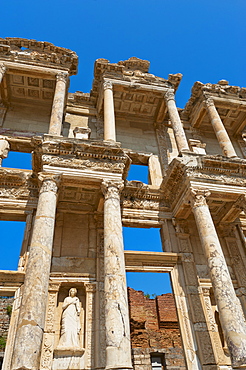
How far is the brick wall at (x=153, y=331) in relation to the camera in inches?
696

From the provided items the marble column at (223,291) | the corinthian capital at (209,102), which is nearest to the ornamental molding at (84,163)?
the marble column at (223,291)

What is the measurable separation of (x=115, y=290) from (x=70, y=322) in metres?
2.67

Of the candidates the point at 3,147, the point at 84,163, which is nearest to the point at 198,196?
the point at 84,163

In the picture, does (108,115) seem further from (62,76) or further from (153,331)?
(153,331)

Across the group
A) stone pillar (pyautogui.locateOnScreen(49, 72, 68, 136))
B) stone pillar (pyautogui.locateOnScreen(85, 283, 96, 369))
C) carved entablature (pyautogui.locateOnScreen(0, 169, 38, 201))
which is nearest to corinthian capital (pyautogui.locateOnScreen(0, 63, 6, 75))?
stone pillar (pyautogui.locateOnScreen(49, 72, 68, 136))

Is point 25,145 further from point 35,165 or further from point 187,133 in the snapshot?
point 187,133

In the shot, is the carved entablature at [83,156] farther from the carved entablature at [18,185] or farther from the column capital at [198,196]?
the column capital at [198,196]

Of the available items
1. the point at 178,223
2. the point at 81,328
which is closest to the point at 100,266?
the point at 81,328

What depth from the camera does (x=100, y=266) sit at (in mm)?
11125

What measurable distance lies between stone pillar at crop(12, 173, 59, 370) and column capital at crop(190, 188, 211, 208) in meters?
5.06

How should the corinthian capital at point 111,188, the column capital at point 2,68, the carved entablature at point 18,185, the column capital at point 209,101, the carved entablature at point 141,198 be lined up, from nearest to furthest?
the corinthian capital at point 111,188, the carved entablature at point 18,185, the carved entablature at point 141,198, the column capital at point 2,68, the column capital at point 209,101

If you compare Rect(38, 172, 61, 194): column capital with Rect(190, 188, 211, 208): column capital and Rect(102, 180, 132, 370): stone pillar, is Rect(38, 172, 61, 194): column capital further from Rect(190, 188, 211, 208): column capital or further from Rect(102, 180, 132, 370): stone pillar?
Rect(190, 188, 211, 208): column capital

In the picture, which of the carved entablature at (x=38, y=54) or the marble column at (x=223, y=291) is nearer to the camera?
the marble column at (x=223, y=291)

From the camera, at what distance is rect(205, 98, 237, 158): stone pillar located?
43.8 ft
